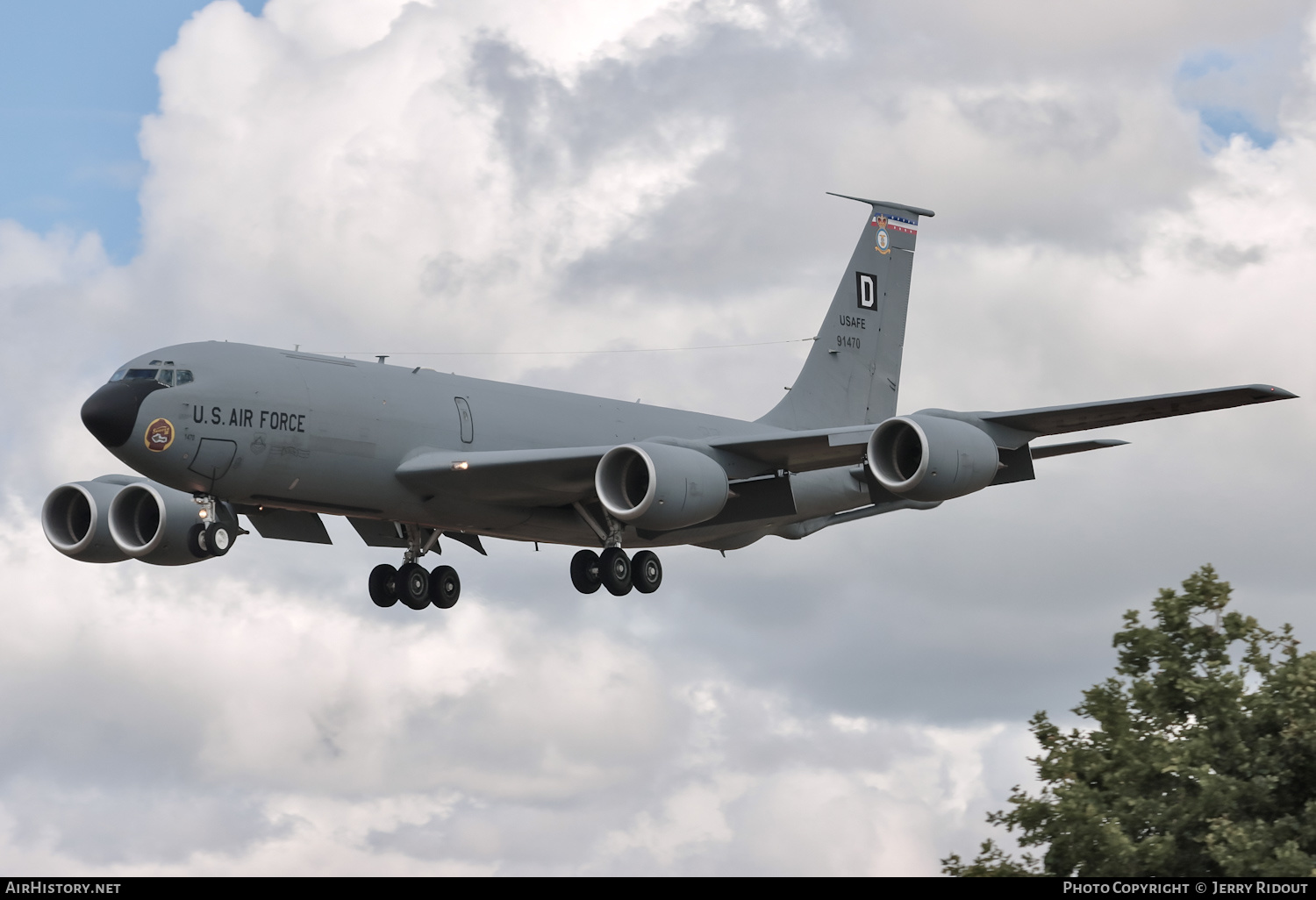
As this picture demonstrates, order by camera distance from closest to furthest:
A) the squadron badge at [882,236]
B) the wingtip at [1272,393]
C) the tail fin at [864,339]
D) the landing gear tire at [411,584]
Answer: the wingtip at [1272,393] → the landing gear tire at [411,584] → the tail fin at [864,339] → the squadron badge at [882,236]

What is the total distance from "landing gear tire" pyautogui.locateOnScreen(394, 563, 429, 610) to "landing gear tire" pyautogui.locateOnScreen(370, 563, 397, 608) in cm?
10

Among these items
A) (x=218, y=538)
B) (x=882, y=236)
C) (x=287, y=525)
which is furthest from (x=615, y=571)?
(x=882, y=236)

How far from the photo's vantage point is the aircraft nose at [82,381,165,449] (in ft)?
91.5

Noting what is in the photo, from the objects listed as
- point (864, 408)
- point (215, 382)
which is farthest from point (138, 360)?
point (864, 408)

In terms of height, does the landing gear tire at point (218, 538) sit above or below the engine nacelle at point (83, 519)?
below

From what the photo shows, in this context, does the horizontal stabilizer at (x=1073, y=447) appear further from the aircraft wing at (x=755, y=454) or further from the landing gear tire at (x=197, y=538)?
the landing gear tire at (x=197, y=538)

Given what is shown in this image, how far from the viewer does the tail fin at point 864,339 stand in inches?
1651

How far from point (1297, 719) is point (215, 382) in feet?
68.3

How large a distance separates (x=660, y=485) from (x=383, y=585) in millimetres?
8911

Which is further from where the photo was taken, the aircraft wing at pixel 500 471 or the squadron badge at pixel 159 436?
the aircraft wing at pixel 500 471

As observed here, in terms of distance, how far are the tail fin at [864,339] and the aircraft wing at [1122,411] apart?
37.0 ft

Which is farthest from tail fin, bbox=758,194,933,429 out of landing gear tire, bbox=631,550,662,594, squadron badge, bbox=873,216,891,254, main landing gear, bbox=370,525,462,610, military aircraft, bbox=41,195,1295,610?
main landing gear, bbox=370,525,462,610

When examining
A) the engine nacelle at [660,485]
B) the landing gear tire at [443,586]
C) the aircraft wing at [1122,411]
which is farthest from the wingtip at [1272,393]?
the landing gear tire at [443,586]
